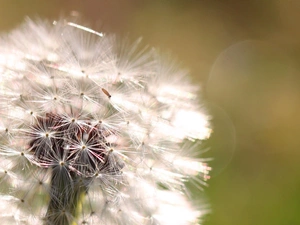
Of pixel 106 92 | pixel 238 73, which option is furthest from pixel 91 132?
pixel 238 73

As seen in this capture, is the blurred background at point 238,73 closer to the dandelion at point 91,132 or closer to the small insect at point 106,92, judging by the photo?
the dandelion at point 91,132

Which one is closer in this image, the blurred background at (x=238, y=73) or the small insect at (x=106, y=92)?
the small insect at (x=106, y=92)

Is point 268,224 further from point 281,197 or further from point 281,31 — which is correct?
point 281,31

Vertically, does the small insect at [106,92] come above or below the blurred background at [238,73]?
below

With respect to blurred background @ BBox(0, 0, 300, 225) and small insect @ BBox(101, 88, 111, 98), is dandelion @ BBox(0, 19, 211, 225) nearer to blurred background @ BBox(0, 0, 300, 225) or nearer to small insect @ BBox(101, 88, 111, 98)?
small insect @ BBox(101, 88, 111, 98)

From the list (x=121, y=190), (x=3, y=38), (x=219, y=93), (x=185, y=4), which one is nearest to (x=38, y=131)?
(x=121, y=190)

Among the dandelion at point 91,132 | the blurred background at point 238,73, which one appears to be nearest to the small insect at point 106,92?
the dandelion at point 91,132
